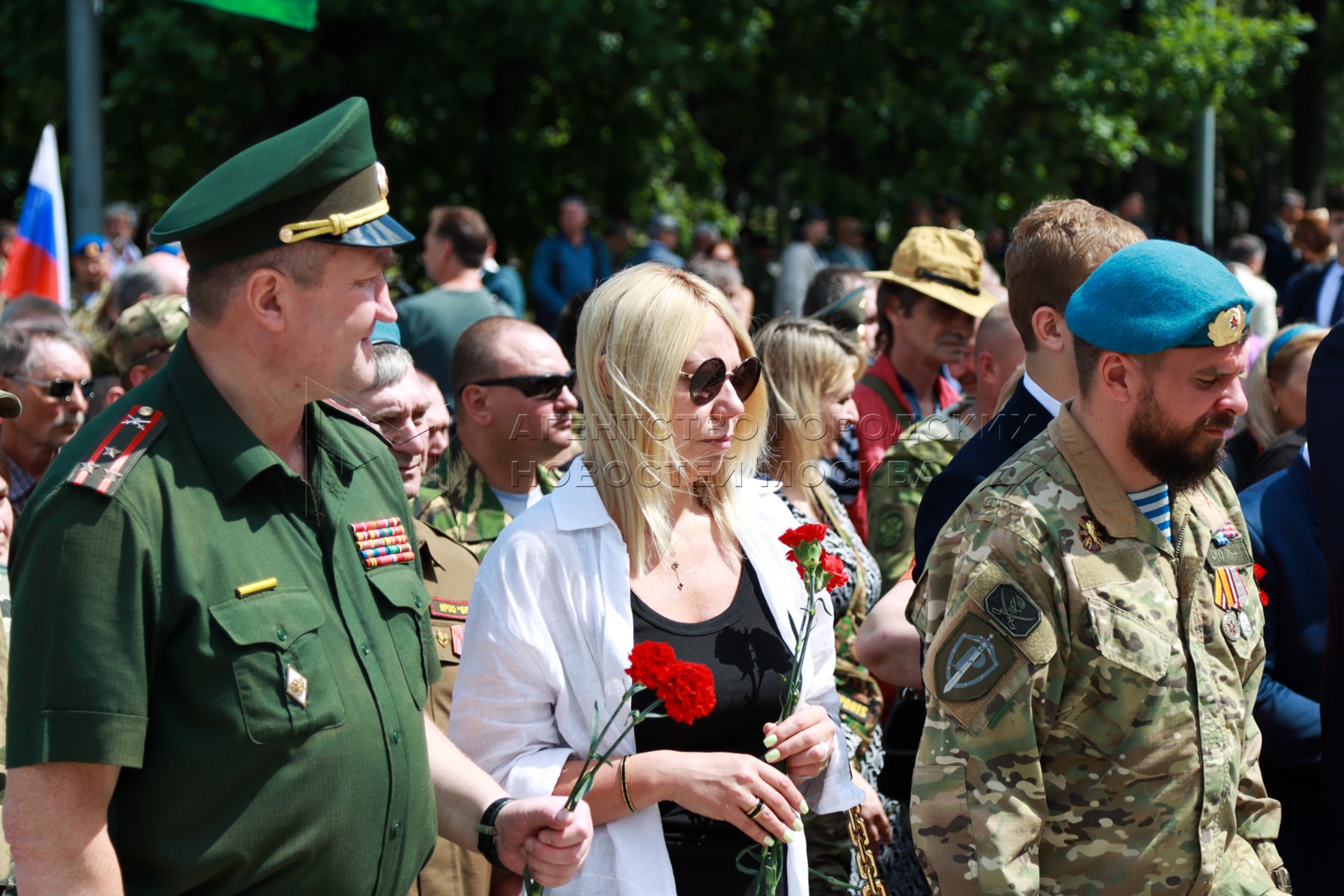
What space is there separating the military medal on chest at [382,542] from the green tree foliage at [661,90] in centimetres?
1057

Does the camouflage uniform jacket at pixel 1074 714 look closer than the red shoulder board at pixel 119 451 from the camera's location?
No

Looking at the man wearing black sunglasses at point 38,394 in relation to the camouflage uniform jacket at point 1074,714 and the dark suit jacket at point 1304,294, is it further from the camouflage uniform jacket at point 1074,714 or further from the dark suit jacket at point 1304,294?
the dark suit jacket at point 1304,294

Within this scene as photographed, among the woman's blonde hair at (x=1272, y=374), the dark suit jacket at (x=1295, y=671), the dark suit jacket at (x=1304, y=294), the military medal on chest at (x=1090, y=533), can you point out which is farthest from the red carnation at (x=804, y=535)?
the dark suit jacket at (x=1304, y=294)

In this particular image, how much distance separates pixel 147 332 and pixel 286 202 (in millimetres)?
2848

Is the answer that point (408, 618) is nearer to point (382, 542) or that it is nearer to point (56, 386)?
point (382, 542)

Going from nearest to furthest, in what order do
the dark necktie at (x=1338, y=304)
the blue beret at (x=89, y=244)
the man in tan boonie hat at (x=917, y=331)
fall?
the man in tan boonie hat at (x=917, y=331), the dark necktie at (x=1338, y=304), the blue beret at (x=89, y=244)

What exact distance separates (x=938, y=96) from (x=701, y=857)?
42.7ft

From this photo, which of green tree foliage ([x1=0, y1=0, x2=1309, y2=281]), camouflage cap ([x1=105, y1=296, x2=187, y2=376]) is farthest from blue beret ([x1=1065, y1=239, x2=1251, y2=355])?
green tree foliage ([x1=0, y1=0, x2=1309, y2=281])

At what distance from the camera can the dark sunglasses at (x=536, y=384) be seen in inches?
176

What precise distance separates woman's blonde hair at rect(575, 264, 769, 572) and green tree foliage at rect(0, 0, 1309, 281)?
9.92 metres

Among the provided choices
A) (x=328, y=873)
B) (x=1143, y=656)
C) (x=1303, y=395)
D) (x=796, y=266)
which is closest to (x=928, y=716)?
(x=1143, y=656)

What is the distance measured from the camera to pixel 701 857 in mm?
2734

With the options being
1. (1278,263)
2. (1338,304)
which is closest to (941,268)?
(1338,304)

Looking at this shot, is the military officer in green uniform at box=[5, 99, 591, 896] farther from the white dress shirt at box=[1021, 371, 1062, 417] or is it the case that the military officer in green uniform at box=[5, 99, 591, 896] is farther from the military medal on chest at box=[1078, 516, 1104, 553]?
the white dress shirt at box=[1021, 371, 1062, 417]
